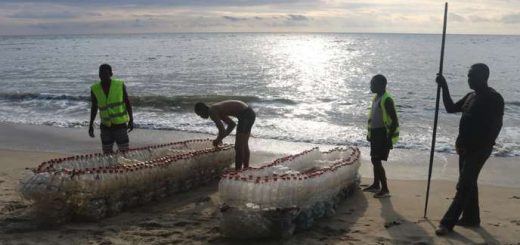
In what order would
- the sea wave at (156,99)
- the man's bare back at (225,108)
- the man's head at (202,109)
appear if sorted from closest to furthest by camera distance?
the man's head at (202,109) → the man's bare back at (225,108) → the sea wave at (156,99)

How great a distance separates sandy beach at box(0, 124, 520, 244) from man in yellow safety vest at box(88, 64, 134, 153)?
1369mm

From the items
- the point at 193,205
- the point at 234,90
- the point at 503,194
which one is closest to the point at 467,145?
the point at 503,194

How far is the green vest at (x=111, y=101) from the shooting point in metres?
8.12

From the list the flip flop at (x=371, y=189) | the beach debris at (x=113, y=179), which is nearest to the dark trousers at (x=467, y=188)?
the flip flop at (x=371, y=189)

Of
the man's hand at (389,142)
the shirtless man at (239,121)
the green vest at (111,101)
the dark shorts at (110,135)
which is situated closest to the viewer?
the man's hand at (389,142)

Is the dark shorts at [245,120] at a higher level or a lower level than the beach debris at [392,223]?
higher

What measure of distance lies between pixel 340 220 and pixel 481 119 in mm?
2128

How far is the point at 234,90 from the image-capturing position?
28438 mm

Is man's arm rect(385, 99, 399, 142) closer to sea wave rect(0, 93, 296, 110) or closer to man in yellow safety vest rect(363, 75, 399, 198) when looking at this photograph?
man in yellow safety vest rect(363, 75, 399, 198)

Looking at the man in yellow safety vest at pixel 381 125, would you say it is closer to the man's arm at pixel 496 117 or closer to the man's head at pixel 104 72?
the man's arm at pixel 496 117

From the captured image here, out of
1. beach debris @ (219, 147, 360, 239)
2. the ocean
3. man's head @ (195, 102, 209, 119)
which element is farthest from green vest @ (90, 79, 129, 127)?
the ocean

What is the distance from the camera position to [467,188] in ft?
20.7

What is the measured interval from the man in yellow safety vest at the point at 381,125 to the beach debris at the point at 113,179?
2.49 m

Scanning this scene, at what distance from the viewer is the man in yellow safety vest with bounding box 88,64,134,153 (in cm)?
812
